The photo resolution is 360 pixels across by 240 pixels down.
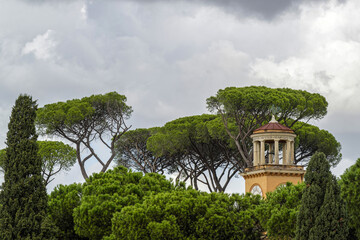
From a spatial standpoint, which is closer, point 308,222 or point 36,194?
point 308,222

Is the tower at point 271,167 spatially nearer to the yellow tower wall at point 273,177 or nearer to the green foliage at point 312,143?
the yellow tower wall at point 273,177

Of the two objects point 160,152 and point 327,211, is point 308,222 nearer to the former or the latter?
point 327,211

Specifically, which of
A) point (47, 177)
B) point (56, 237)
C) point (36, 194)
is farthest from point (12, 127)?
point (47, 177)

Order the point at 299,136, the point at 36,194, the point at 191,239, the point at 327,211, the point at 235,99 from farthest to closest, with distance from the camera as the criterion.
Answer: the point at 299,136
the point at 235,99
the point at 36,194
the point at 191,239
the point at 327,211

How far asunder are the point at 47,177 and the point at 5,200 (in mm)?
28994

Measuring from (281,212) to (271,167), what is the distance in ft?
34.8

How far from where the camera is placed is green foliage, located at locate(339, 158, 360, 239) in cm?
3466

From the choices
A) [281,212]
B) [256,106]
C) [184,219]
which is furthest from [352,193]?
[256,106]

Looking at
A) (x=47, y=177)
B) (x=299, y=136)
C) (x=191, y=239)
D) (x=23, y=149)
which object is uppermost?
(x=299, y=136)

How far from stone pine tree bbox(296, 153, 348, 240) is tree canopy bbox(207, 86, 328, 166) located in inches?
922

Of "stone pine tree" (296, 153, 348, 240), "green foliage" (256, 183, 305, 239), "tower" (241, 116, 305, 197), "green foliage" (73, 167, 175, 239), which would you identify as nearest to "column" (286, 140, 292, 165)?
"tower" (241, 116, 305, 197)

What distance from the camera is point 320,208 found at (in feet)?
108

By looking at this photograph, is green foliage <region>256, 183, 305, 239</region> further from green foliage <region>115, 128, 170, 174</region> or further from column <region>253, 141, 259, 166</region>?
green foliage <region>115, 128, 170, 174</region>

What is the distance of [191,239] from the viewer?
3622cm
